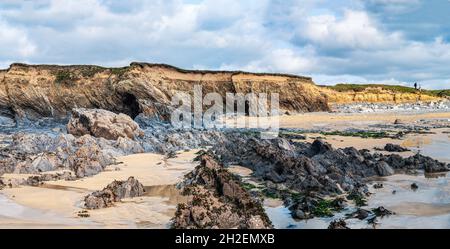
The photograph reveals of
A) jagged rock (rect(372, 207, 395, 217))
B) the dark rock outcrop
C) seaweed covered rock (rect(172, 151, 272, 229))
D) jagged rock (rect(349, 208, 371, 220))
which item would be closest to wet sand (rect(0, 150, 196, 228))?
seaweed covered rock (rect(172, 151, 272, 229))

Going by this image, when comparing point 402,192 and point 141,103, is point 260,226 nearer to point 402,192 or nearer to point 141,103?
point 402,192

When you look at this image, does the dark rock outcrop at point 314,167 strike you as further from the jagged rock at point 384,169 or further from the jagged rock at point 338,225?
the jagged rock at point 338,225

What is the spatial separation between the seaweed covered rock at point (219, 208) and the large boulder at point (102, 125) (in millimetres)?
13815

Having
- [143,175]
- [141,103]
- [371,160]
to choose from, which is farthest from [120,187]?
[141,103]

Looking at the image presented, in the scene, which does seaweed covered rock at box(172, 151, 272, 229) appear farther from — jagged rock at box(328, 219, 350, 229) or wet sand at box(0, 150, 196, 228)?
jagged rock at box(328, 219, 350, 229)

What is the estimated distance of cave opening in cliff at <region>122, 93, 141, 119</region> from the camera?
44.8 metres

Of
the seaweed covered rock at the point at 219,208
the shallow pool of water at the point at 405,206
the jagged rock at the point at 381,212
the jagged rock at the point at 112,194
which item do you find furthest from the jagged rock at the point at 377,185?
the jagged rock at the point at 112,194

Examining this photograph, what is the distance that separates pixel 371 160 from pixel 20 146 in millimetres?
16018

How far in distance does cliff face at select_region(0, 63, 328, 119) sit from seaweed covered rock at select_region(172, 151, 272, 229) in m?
29.2

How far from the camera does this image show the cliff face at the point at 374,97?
77.2 m

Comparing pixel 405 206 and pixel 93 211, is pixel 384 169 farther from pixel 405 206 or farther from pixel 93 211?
pixel 93 211

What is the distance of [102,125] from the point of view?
26938mm

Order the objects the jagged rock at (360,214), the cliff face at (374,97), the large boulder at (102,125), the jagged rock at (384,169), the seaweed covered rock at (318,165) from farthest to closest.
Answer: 1. the cliff face at (374,97)
2. the large boulder at (102,125)
3. the jagged rock at (384,169)
4. the seaweed covered rock at (318,165)
5. the jagged rock at (360,214)
